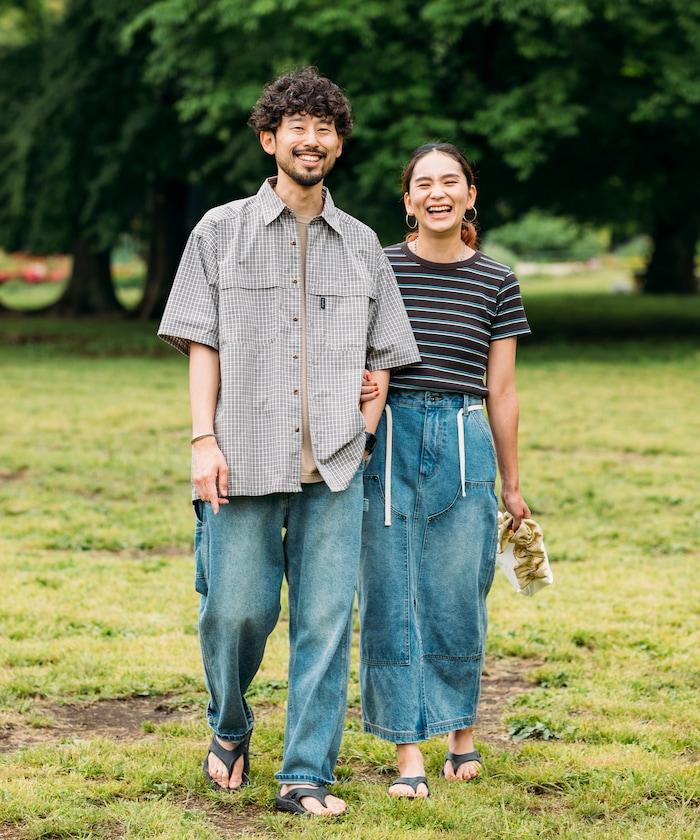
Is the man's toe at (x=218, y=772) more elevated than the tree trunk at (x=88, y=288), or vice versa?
the tree trunk at (x=88, y=288)

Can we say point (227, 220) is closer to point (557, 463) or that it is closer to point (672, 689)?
point (672, 689)

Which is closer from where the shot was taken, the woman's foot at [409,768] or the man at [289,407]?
the man at [289,407]

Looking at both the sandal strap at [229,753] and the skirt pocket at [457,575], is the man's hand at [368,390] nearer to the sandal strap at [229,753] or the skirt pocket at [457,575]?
the skirt pocket at [457,575]

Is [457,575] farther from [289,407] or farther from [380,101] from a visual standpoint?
[380,101]

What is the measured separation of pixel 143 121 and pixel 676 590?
55.0ft

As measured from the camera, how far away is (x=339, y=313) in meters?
3.73

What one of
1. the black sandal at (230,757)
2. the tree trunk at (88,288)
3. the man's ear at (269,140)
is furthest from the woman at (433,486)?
the tree trunk at (88,288)

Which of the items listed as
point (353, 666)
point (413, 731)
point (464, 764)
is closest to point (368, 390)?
point (413, 731)

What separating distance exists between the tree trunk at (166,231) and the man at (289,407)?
22.5m

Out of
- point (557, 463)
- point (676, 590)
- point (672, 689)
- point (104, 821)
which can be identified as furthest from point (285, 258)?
point (557, 463)

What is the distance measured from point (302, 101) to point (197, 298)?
63cm

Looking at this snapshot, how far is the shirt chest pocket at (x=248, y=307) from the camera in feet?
11.9

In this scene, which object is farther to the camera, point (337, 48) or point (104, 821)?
point (337, 48)

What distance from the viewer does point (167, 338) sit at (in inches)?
145
